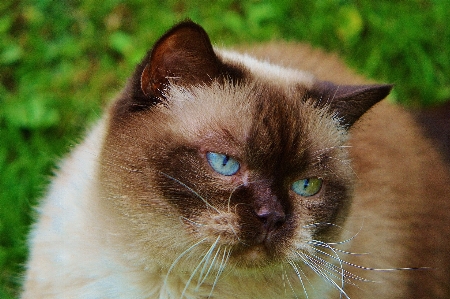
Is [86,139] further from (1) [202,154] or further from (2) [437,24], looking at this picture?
(2) [437,24]

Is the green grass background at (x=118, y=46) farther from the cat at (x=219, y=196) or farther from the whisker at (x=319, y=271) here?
the whisker at (x=319, y=271)

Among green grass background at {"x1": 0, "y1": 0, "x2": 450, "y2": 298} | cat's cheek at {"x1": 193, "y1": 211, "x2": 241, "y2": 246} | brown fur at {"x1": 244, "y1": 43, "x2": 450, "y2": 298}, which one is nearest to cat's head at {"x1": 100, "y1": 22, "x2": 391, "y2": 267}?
cat's cheek at {"x1": 193, "y1": 211, "x2": 241, "y2": 246}

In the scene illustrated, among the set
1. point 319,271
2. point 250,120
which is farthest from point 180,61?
point 319,271

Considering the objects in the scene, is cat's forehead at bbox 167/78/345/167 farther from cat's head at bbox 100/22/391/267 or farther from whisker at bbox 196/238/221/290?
whisker at bbox 196/238/221/290

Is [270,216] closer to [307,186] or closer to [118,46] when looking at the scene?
[307,186]

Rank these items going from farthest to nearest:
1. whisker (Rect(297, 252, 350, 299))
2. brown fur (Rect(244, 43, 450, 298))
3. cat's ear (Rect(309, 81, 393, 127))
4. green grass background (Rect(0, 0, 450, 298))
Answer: green grass background (Rect(0, 0, 450, 298)), brown fur (Rect(244, 43, 450, 298)), cat's ear (Rect(309, 81, 393, 127)), whisker (Rect(297, 252, 350, 299))

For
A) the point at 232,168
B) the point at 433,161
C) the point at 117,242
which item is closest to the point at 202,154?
the point at 232,168

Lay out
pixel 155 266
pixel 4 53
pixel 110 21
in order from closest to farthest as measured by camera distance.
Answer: pixel 155 266, pixel 4 53, pixel 110 21

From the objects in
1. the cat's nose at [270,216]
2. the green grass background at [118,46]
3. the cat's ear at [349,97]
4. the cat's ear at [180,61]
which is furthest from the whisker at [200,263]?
the green grass background at [118,46]
